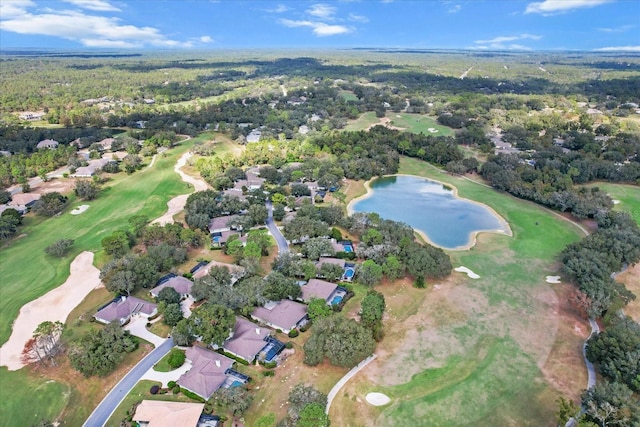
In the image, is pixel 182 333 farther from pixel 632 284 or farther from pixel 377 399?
pixel 632 284

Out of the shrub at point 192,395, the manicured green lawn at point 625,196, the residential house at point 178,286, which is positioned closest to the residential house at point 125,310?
the residential house at point 178,286

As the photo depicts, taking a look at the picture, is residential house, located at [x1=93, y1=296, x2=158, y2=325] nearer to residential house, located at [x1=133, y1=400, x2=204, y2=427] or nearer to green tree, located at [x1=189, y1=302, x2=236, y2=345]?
green tree, located at [x1=189, y1=302, x2=236, y2=345]

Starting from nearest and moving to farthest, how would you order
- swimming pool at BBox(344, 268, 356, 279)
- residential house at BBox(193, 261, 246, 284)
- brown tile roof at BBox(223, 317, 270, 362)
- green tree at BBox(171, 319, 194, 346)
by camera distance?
brown tile roof at BBox(223, 317, 270, 362)
green tree at BBox(171, 319, 194, 346)
residential house at BBox(193, 261, 246, 284)
swimming pool at BBox(344, 268, 356, 279)

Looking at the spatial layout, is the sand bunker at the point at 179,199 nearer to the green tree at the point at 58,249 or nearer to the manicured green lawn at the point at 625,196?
the green tree at the point at 58,249

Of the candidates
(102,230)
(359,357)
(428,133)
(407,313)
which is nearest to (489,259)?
(407,313)

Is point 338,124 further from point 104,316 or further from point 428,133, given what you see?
point 104,316

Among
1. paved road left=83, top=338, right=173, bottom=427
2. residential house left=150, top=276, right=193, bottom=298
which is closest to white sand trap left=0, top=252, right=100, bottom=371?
residential house left=150, top=276, right=193, bottom=298
